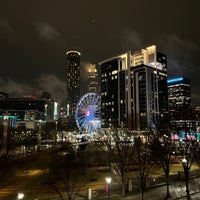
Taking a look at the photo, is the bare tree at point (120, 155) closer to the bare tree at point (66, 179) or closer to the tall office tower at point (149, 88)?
the bare tree at point (66, 179)

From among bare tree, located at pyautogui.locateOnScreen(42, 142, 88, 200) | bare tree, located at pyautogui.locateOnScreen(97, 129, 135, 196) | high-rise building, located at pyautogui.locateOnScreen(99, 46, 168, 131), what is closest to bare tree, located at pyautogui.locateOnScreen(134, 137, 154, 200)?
bare tree, located at pyautogui.locateOnScreen(97, 129, 135, 196)

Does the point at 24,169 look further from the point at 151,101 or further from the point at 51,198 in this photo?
the point at 151,101

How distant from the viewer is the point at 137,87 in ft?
583

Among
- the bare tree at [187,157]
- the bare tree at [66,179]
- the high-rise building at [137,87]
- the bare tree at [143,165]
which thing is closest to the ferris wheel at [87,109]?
the bare tree at [66,179]

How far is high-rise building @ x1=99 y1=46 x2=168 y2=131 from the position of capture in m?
173

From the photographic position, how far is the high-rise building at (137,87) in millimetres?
173000

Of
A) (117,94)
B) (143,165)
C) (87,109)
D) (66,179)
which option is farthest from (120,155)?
(117,94)

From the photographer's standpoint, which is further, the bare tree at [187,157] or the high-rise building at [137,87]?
the high-rise building at [137,87]

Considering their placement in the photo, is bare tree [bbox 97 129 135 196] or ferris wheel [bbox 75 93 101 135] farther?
ferris wheel [bbox 75 93 101 135]

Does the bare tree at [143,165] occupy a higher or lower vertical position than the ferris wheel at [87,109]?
lower

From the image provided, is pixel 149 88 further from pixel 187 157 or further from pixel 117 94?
pixel 187 157

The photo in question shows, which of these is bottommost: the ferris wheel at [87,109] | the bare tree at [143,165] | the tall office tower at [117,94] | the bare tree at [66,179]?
the bare tree at [66,179]

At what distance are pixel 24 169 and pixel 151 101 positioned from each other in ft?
436

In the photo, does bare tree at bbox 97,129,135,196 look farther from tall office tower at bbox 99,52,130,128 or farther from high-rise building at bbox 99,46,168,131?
tall office tower at bbox 99,52,130,128
